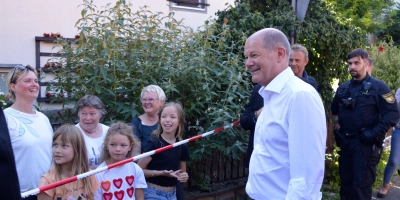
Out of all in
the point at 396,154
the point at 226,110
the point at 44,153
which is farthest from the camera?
the point at 396,154

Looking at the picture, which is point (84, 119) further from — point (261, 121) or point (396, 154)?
point (396, 154)

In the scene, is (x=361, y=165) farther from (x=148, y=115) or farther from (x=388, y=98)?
(x=148, y=115)

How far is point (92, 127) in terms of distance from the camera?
158 inches

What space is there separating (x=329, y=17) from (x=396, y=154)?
2.35m

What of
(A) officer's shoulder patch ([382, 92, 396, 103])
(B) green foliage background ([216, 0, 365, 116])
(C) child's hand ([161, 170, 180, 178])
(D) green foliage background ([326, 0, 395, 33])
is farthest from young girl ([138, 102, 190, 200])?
(D) green foliage background ([326, 0, 395, 33])

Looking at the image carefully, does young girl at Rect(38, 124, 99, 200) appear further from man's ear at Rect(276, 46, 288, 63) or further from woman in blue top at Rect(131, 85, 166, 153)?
man's ear at Rect(276, 46, 288, 63)

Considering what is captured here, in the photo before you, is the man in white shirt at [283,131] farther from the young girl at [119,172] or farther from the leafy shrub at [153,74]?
the leafy shrub at [153,74]

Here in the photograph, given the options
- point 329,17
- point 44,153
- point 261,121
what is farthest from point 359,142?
point 44,153

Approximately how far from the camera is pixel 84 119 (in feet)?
13.0

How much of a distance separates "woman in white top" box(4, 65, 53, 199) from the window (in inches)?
213

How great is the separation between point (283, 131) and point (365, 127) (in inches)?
136

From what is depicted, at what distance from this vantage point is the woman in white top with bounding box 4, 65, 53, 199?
3.40 meters

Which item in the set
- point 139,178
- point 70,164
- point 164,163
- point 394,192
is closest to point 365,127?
point 394,192

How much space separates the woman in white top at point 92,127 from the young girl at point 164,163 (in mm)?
412
